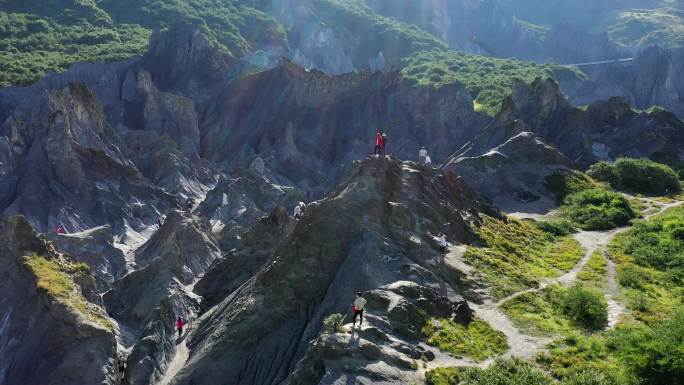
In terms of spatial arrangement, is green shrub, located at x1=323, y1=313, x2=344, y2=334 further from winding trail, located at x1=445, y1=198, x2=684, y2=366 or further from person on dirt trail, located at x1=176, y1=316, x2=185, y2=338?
person on dirt trail, located at x1=176, y1=316, x2=185, y2=338

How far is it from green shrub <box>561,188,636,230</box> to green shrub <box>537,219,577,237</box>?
143 cm

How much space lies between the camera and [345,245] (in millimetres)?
41406

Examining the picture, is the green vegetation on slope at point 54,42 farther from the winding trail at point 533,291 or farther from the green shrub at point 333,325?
the green shrub at point 333,325

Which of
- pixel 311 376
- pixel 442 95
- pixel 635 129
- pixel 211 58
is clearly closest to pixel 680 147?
pixel 635 129

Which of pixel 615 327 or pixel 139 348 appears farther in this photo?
pixel 139 348

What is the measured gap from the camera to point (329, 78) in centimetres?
14238

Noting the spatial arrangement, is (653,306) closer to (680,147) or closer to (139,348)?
(139,348)

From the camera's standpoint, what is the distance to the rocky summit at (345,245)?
33.2 metres

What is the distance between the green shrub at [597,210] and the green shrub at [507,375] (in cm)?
3226

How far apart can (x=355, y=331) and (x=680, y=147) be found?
256ft

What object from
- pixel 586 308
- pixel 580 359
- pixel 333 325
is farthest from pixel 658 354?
pixel 333 325

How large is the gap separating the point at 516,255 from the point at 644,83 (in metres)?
145

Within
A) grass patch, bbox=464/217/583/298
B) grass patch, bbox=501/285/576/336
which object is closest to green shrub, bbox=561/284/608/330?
grass patch, bbox=501/285/576/336

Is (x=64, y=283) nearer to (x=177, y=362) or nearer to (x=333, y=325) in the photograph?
(x=177, y=362)
